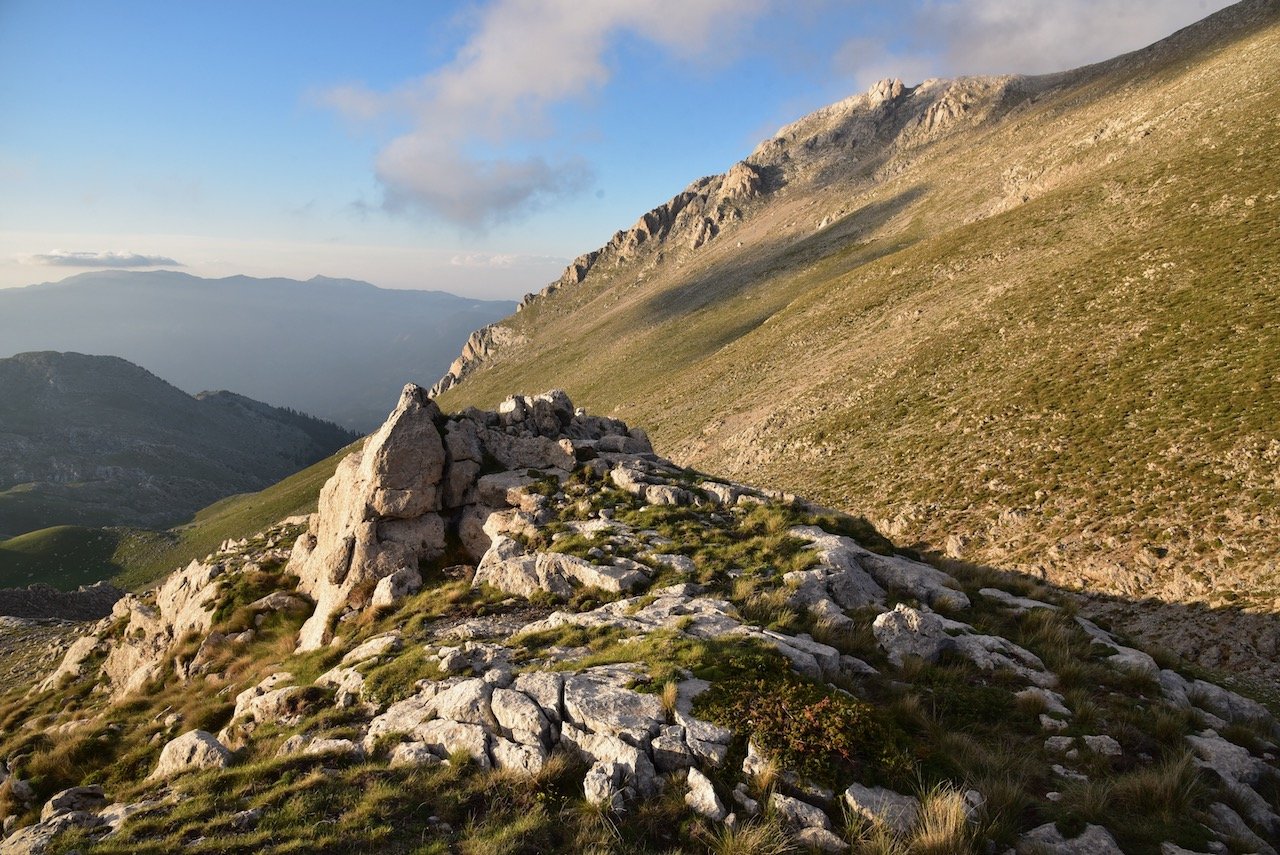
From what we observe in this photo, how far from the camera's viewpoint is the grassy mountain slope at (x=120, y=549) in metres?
91.5

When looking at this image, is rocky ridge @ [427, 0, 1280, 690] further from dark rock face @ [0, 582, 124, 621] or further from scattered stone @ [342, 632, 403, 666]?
dark rock face @ [0, 582, 124, 621]

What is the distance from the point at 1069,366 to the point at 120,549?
14035 centimetres

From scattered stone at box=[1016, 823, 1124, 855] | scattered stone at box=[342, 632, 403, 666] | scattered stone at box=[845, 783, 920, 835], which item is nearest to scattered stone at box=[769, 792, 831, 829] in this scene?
scattered stone at box=[845, 783, 920, 835]

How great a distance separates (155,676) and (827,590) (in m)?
23.5

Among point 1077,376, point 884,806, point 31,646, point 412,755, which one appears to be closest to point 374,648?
point 412,755

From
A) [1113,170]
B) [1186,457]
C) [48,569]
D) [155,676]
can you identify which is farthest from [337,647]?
[48,569]

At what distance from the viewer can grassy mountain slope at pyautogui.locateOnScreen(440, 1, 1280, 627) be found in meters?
25.3

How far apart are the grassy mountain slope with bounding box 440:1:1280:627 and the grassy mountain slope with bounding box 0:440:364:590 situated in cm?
7029

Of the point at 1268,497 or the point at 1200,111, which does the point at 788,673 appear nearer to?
the point at 1268,497

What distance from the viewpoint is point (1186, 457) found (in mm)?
26516

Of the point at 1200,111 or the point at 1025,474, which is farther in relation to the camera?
the point at 1200,111

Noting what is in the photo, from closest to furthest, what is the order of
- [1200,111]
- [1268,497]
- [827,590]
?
[827,590] < [1268,497] < [1200,111]

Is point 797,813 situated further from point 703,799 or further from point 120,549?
point 120,549

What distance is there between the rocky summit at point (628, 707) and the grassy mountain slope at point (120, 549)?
84.3m
